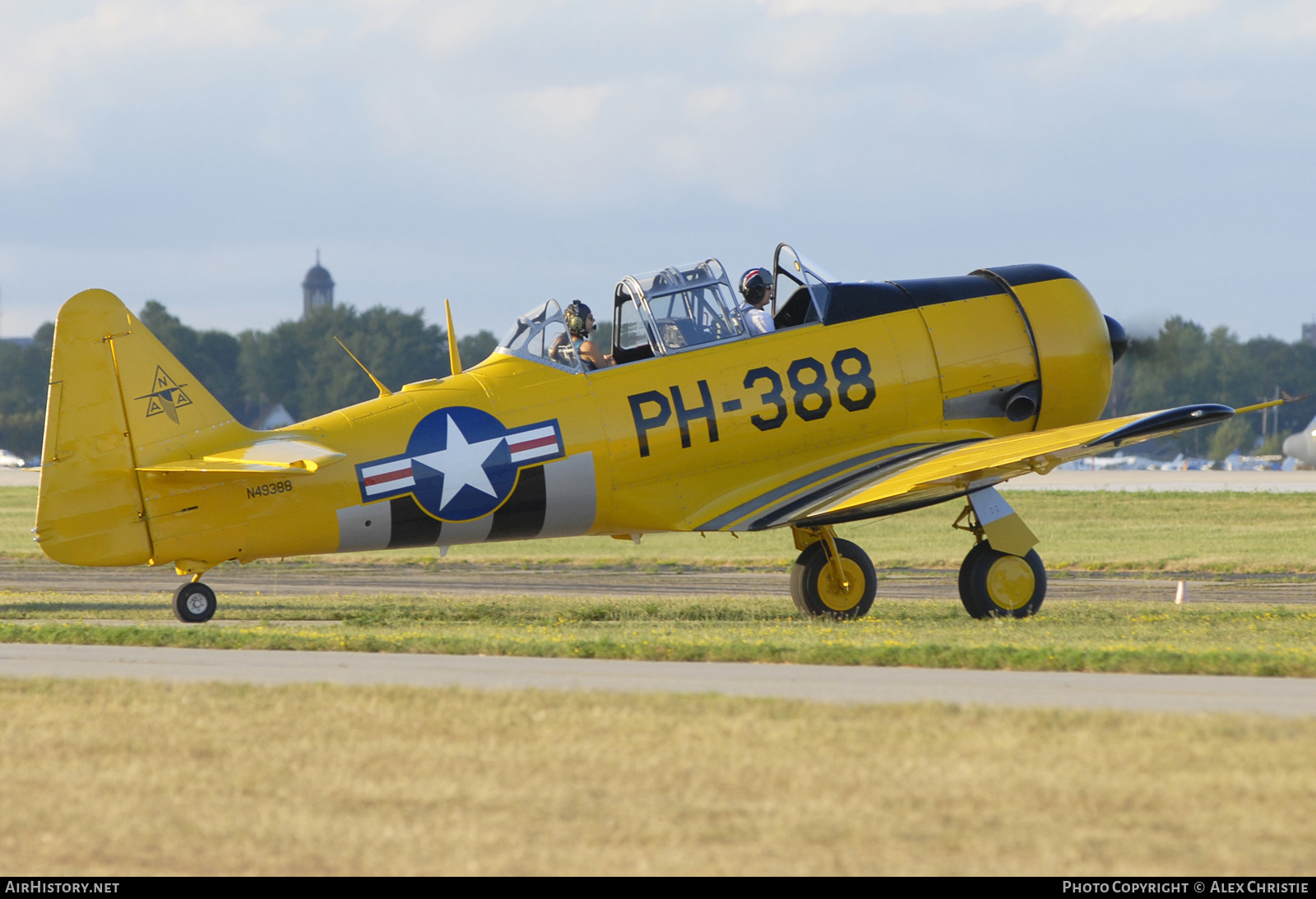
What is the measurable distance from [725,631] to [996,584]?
294cm

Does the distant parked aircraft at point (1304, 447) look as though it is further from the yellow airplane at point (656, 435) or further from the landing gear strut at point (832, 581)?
the landing gear strut at point (832, 581)

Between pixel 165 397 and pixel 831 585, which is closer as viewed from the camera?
pixel 165 397

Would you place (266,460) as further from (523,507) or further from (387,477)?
(523,507)

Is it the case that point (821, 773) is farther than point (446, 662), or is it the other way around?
point (446, 662)

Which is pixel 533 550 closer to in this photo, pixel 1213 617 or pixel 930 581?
pixel 930 581

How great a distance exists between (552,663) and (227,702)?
2477 millimetres

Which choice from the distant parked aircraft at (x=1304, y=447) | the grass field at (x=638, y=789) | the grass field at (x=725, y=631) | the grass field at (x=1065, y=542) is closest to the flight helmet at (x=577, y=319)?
the grass field at (x=725, y=631)

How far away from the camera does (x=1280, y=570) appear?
23766 mm

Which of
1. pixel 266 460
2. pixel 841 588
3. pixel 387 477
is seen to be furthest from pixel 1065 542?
pixel 266 460

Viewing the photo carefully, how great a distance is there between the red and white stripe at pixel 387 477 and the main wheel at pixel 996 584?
Answer: 5.37 meters

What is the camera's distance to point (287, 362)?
10044 cm

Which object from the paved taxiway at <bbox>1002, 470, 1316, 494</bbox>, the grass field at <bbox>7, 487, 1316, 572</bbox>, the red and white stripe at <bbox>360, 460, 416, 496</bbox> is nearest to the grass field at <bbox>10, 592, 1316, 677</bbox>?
the red and white stripe at <bbox>360, 460, 416, 496</bbox>
